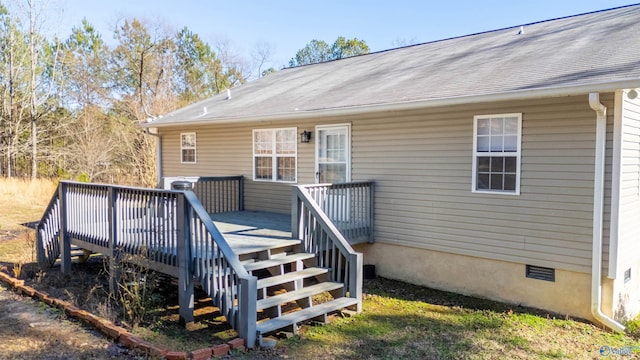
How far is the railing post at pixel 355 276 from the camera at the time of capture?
217 inches

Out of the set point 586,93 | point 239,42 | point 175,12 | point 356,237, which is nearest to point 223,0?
point 175,12

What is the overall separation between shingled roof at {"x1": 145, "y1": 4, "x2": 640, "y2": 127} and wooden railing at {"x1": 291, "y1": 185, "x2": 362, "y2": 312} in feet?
6.22

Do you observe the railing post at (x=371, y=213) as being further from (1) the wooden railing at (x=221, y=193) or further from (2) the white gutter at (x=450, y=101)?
(1) the wooden railing at (x=221, y=193)

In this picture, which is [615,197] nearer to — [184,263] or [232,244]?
[232,244]

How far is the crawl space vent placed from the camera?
5875 millimetres

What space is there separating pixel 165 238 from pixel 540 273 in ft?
15.9

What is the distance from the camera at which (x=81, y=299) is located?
5.76 meters

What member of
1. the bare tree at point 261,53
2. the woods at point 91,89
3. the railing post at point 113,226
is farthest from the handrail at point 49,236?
the bare tree at point 261,53

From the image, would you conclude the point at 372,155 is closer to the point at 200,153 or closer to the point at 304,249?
the point at 304,249

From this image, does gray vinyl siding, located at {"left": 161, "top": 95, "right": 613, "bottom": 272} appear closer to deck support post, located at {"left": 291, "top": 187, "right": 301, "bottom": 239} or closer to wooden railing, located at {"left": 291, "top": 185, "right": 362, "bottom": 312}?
wooden railing, located at {"left": 291, "top": 185, "right": 362, "bottom": 312}

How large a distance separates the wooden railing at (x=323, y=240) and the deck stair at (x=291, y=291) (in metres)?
0.11

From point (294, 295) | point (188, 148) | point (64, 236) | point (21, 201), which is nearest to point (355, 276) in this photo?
point (294, 295)

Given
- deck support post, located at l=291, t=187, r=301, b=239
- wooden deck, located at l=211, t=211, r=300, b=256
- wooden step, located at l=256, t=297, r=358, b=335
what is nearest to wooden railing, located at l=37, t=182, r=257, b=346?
wooden step, located at l=256, t=297, r=358, b=335

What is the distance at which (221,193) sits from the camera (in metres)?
9.62
